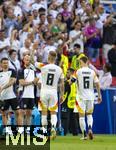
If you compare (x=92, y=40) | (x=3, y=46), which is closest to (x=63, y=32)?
(x=92, y=40)

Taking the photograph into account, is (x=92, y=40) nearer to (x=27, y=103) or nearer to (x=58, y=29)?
(x=58, y=29)

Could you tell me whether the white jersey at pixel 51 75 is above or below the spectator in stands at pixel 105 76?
below

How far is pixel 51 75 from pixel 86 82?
1.04 metres

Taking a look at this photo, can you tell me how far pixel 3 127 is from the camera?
20.8 m

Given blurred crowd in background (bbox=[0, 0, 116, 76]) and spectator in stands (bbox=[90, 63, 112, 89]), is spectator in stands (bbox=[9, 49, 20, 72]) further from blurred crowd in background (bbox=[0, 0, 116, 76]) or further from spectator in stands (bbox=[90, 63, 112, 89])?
spectator in stands (bbox=[90, 63, 112, 89])

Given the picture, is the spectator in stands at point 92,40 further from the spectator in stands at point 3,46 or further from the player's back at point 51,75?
the player's back at point 51,75

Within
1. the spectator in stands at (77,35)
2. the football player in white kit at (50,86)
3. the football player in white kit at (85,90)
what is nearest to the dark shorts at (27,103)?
the football player in white kit at (50,86)

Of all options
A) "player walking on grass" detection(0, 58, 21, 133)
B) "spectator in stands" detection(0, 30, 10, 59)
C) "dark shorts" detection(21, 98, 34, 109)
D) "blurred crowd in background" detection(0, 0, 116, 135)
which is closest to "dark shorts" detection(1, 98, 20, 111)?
"player walking on grass" detection(0, 58, 21, 133)

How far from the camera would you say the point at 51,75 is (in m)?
20.6

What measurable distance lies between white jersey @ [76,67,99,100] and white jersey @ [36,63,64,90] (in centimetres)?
58

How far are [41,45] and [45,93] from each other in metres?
5.40

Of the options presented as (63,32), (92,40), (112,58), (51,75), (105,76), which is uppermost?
(63,32)

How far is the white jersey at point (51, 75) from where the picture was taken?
67.6 ft

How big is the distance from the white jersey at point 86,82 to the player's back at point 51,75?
1.97 feet
